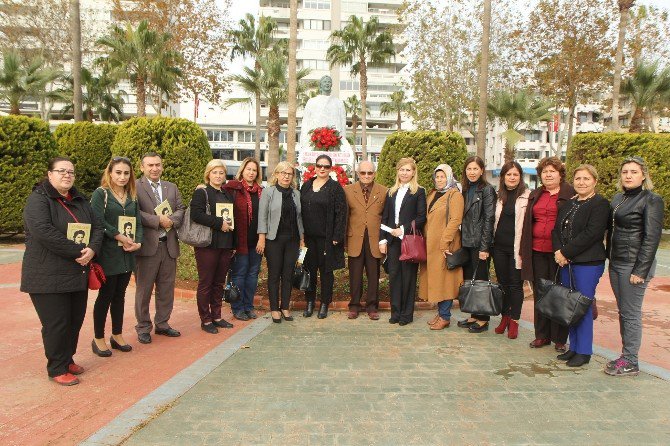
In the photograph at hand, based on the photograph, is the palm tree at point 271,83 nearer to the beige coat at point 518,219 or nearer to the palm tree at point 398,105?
the beige coat at point 518,219

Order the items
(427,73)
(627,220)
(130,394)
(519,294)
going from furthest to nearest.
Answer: (427,73)
(519,294)
(627,220)
(130,394)

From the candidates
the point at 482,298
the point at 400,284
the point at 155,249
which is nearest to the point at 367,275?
the point at 400,284

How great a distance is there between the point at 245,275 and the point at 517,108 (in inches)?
908

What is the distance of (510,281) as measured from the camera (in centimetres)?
553

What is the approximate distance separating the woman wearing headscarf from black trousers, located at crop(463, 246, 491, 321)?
0.08m

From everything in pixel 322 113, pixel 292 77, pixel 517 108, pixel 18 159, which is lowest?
pixel 18 159

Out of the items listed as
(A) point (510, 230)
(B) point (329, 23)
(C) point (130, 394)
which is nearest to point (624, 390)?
(A) point (510, 230)

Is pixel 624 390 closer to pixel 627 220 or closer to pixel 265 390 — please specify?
pixel 627 220

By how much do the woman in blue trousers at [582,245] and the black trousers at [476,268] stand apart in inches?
39.7

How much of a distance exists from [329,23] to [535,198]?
2079 inches

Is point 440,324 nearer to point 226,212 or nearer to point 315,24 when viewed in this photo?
point 226,212

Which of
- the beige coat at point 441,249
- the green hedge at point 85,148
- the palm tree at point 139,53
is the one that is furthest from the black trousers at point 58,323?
the palm tree at point 139,53

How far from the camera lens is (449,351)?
512 centimetres

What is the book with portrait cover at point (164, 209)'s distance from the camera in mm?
5203
